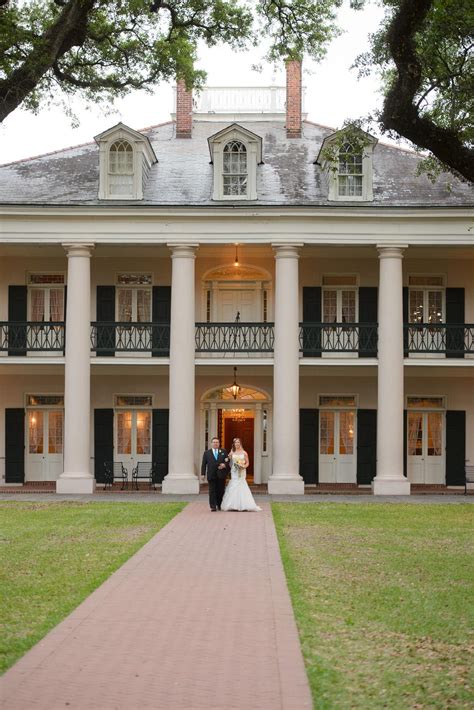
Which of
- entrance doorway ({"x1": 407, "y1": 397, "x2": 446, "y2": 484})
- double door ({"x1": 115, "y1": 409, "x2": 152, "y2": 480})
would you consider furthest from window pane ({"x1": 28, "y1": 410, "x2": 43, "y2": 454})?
entrance doorway ({"x1": 407, "y1": 397, "x2": 446, "y2": 484})

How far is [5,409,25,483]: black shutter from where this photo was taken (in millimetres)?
29297

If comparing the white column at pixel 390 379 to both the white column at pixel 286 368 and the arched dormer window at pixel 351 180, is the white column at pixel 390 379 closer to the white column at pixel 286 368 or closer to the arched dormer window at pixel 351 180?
the arched dormer window at pixel 351 180

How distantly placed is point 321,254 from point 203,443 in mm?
6494

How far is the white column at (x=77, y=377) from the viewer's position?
26.7 m

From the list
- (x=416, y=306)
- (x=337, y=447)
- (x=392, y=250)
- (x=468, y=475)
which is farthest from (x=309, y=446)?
(x=392, y=250)

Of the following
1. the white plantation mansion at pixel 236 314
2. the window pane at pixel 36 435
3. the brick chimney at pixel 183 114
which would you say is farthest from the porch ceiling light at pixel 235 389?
the brick chimney at pixel 183 114

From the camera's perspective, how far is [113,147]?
27.9m

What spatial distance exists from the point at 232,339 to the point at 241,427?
2.98 meters

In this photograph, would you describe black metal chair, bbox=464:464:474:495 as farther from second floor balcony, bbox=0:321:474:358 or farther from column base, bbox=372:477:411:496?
second floor balcony, bbox=0:321:474:358

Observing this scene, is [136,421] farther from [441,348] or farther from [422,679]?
[422,679]

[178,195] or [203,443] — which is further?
[203,443]

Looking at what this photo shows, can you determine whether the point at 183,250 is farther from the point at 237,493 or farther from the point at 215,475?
the point at 237,493

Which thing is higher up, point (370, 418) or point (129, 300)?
point (129, 300)

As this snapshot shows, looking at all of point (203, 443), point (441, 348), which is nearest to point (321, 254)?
point (441, 348)
